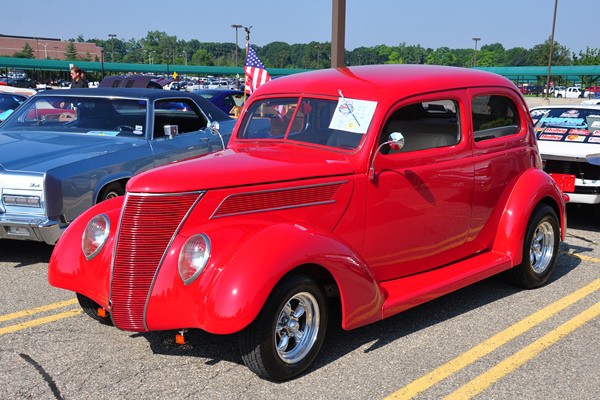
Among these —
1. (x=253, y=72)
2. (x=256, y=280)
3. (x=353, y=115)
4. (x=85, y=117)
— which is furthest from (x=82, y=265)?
(x=253, y=72)

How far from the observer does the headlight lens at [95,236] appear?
4008mm

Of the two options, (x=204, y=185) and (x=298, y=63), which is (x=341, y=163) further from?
(x=298, y=63)

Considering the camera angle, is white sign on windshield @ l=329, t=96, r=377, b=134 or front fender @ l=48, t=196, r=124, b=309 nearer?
front fender @ l=48, t=196, r=124, b=309

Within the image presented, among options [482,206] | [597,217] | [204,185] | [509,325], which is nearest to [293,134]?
[204,185]

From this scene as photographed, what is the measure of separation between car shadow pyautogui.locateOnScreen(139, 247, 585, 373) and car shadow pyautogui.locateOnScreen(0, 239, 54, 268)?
7.75ft

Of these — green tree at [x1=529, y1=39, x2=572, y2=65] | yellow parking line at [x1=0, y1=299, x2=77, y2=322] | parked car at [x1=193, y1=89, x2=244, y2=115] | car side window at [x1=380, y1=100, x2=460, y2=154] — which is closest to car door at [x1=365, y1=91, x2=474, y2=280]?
car side window at [x1=380, y1=100, x2=460, y2=154]

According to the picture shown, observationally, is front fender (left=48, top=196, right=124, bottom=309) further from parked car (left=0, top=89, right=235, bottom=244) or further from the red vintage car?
parked car (left=0, top=89, right=235, bottom=244)

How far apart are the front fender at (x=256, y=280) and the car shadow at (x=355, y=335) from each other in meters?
0.43

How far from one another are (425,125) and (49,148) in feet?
12.0

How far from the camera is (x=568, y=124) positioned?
859 cm

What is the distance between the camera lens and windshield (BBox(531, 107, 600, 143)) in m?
8.17

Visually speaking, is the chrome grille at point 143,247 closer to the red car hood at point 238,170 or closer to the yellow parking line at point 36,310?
the red car hood at point 238,170

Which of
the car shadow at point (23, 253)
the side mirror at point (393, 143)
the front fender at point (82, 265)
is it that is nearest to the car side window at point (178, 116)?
the car shadow at point (23, 253)

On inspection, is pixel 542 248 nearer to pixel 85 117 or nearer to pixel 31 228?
pixel 31 228
